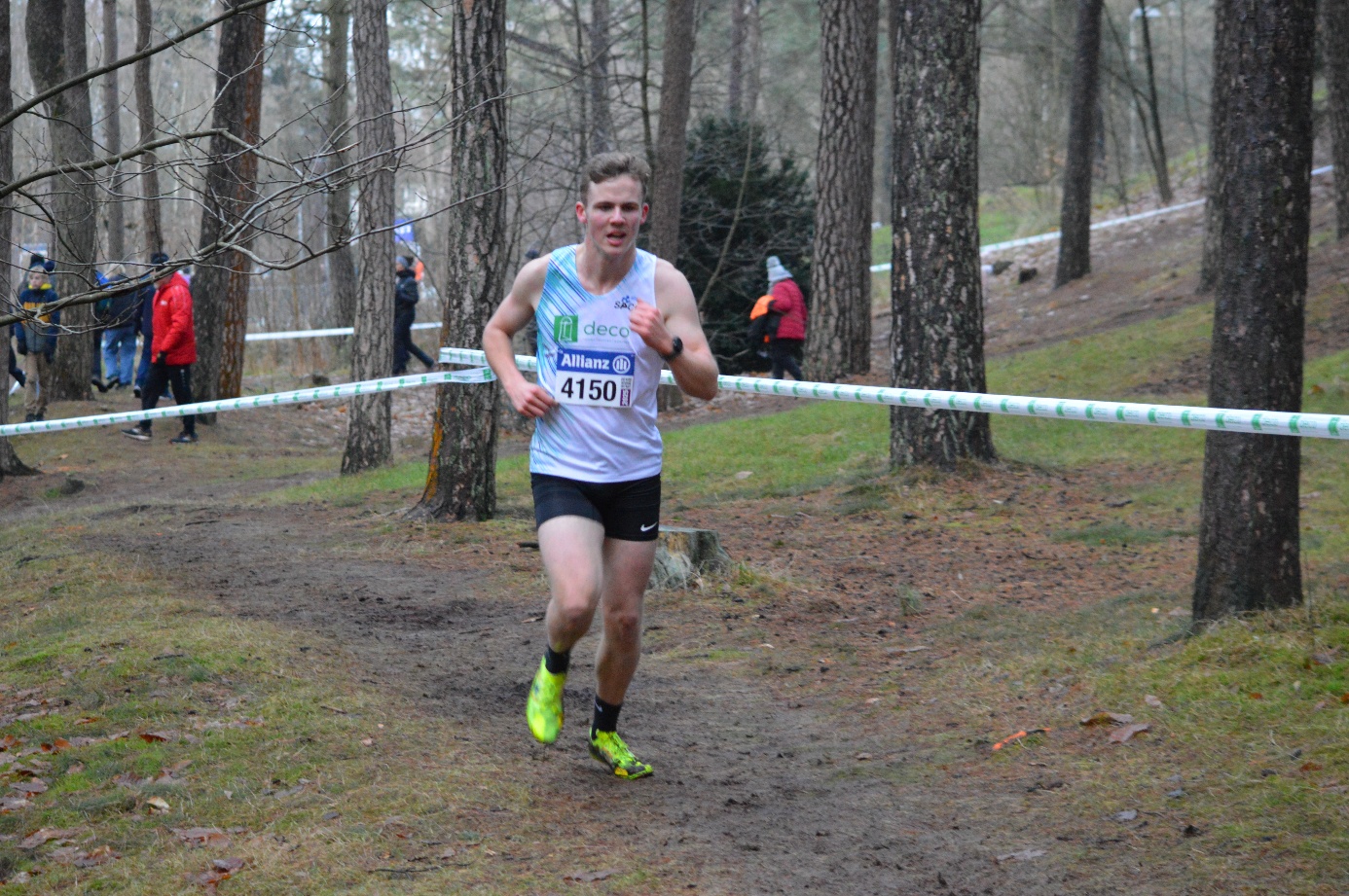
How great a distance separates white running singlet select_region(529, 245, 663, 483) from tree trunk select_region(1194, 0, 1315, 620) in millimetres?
2725

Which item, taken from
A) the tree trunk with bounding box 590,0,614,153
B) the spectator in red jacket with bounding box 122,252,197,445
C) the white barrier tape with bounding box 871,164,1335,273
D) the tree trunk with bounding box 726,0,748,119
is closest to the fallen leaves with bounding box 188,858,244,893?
the spectator in red jacket with bounding box 122,252,197,445

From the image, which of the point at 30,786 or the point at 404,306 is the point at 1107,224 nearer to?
the point at 404,306

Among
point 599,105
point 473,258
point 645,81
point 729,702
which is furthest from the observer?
point 599,105

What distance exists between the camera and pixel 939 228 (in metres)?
10.7

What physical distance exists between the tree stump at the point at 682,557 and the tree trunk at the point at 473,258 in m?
2.07

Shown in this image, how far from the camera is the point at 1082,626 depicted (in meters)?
6.94

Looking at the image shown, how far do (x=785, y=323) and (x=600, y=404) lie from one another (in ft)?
43.2

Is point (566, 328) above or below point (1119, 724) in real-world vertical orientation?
above

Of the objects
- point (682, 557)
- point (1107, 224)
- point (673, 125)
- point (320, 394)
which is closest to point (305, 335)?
point (673, 125)

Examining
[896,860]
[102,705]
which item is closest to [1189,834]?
[896,860]

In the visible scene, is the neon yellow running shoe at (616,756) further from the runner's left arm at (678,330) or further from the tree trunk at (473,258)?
the tree trunk at (473,258)

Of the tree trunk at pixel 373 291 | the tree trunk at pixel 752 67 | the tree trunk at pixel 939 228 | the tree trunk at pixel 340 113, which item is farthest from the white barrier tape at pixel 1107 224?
the tree trunk at pixel 939 228

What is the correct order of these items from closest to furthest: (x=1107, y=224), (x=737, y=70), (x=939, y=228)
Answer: (x=939, y=228) < (x=737, y=70) < (x=1107, y=224)

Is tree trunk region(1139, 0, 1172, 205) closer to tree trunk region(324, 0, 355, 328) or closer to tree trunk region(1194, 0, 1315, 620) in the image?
tree trunk region(324, 0, 355, 328)
